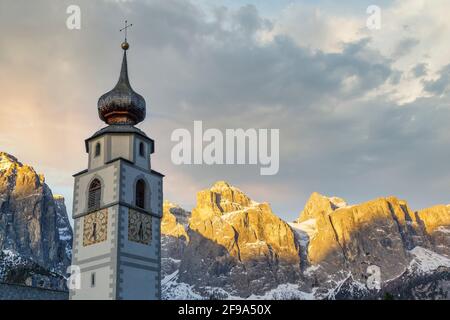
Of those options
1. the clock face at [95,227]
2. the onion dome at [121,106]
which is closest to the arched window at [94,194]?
the clock face at [95,227]

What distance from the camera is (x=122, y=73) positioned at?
147 ft

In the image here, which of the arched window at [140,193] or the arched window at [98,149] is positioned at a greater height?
the arched window at [98,149]

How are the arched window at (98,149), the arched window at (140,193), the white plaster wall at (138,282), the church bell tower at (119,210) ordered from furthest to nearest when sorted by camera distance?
the arched window at (98,149), the arched window at (140,193), the church bell tower at (119,210), the white plaster wall at (138,282)

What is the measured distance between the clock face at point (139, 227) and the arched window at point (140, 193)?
670mm

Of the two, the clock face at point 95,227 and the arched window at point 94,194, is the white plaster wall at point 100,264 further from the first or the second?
the arched window at point 94,194

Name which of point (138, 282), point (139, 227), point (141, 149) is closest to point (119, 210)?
point (139, 227)

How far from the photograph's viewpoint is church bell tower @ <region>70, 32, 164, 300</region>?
3672cm

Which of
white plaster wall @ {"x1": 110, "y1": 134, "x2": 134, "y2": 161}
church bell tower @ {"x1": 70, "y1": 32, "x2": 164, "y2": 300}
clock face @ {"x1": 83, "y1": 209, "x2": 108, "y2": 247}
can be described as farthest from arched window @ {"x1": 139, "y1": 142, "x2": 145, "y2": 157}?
clock face @ {"x1": 83, "y1": 209, "x2": 108, "y2": 247}

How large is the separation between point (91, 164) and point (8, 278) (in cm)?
16021

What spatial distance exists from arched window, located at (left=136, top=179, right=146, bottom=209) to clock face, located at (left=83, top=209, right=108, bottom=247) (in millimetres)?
2236

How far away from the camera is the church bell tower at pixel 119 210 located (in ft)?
120

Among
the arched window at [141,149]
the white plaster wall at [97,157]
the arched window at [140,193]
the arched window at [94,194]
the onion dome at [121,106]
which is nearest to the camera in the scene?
the arched window at [94,194]
